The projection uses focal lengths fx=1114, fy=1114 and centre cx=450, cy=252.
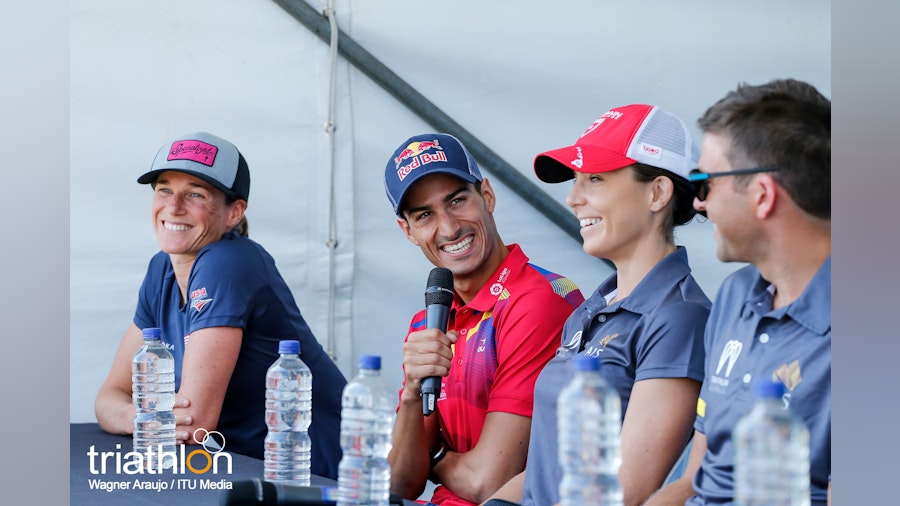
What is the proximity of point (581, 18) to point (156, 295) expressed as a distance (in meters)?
1.54

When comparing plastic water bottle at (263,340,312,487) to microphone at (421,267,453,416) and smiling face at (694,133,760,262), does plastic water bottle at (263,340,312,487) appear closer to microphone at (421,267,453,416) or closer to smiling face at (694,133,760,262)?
microphone at (421,267,453,416)

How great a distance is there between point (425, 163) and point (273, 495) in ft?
3.83

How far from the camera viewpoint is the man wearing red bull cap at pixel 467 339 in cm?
243

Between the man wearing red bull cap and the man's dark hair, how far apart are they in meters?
0.80

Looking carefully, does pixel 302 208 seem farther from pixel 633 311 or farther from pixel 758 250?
pixel 758 250

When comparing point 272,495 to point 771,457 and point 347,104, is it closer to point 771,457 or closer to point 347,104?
point 771,457

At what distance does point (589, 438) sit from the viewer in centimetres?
163

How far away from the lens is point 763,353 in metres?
1.72

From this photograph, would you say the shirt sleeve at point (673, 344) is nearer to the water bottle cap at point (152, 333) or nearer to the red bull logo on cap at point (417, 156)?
the red bull logo on cap at point (417, 156)

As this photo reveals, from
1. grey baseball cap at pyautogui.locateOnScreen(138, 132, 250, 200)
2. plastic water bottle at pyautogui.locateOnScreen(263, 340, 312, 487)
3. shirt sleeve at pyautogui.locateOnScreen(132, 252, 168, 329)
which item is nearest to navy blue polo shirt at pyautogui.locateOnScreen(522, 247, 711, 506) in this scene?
plastic water bottle at pyautogui.locateOnScreen(263, 340, 312, 487)

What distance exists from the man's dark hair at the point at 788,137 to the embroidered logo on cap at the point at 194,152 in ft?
5.88

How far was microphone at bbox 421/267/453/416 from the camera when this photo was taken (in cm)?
226

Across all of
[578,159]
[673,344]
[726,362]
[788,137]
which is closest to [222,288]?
[578,159]

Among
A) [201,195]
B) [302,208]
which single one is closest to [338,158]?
[302,208]
